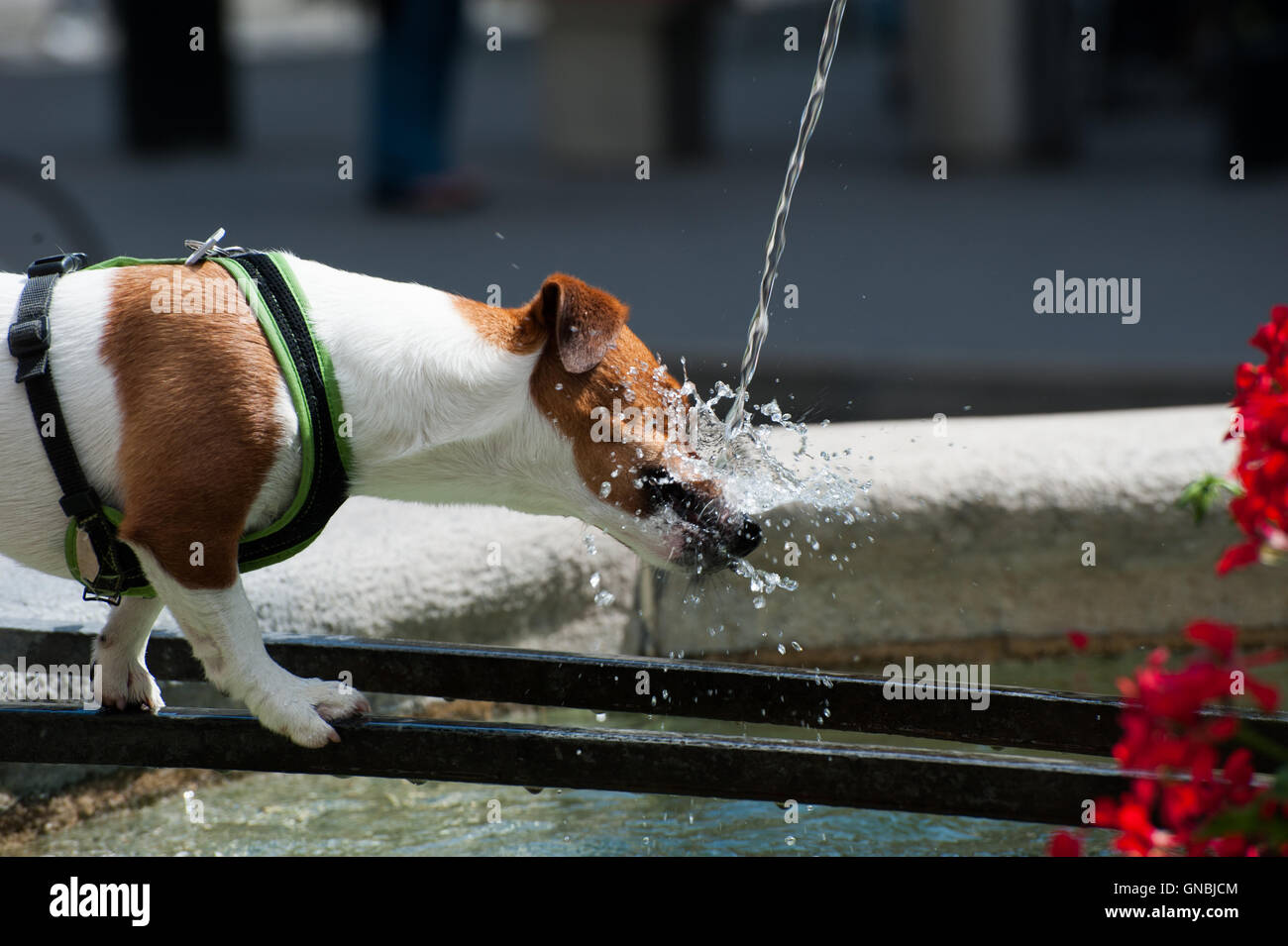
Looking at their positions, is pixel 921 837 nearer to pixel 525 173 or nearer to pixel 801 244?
pixel 801 244

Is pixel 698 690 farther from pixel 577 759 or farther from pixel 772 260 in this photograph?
pixel 772 260

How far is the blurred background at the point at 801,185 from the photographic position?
279 inches

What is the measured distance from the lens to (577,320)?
7.71ft

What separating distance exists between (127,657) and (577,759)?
30.8 inches

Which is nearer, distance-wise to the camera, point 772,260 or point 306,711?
point 306,711

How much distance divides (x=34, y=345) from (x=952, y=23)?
8.77 metres

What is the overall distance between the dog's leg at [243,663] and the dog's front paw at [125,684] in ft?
0.99

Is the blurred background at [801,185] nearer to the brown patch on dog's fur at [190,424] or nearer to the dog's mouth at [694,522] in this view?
the dog's mouth at [694,522]

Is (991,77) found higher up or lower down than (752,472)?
higher up

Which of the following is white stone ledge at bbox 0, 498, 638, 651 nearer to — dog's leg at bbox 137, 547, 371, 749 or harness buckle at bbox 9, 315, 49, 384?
dog's leg at bbox 137, 547, 371, 749

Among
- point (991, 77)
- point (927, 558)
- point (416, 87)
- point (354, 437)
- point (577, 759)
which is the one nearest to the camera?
point (354, 437)

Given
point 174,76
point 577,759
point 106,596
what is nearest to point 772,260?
point 577,759

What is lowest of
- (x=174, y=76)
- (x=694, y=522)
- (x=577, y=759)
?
(x=577, y=759)
